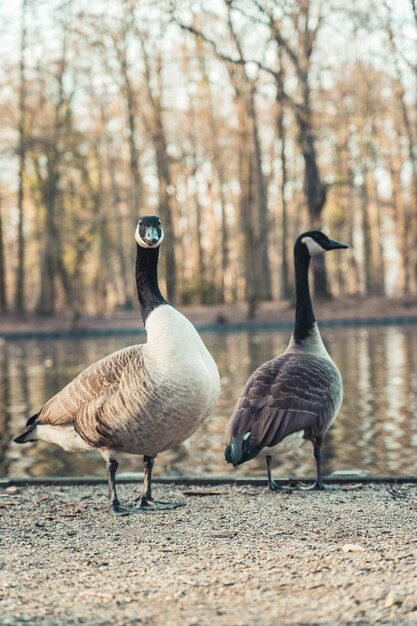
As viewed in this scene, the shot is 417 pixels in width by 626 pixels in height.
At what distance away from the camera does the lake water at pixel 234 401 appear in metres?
8.64

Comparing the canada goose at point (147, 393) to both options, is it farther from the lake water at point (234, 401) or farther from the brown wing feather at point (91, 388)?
the lake water at point (234, 401)

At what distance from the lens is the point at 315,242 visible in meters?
7.46

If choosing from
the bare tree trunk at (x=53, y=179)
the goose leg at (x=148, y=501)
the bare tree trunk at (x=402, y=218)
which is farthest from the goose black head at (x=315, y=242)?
the bare tree trunk at (x=402, y=218)

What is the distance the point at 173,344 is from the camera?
5438 millimetres

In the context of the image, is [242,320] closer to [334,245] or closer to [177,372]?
[334,245]

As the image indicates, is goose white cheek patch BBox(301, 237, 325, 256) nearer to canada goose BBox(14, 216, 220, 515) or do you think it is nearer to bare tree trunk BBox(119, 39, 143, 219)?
canada goose BBox(14, 216, 220, 515)

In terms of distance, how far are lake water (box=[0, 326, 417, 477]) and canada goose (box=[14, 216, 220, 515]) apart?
8.18 feet

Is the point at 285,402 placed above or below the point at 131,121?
below

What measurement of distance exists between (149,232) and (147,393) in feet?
3.62

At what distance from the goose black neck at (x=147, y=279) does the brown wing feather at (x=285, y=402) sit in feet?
3.24

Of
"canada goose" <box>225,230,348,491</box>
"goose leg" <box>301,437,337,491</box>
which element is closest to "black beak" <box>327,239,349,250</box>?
"canada goose" <box>225,230,348,491</box>

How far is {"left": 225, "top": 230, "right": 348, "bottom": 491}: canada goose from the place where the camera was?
5.85 meters

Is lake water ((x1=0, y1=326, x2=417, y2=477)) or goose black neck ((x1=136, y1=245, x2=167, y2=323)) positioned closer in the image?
goose black neck ((x1=136, y1=245, x2=167, y2=323))

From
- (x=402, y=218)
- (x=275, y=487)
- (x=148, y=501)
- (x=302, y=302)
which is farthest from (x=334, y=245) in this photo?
(x=402, y=218)
